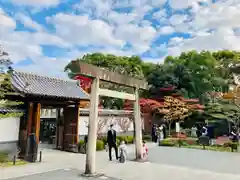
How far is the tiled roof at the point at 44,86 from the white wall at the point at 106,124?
244 cm

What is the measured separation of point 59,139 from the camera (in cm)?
1555

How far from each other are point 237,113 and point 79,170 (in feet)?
48.3

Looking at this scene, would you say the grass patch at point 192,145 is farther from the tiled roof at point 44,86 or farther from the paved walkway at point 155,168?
the tiled roof at point 44,86

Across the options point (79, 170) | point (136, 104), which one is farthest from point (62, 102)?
point (79, 170)

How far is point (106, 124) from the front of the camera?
1883cm

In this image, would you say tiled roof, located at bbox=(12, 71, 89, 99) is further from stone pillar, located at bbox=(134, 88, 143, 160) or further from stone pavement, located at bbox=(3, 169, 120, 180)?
stone pavement, located at bbox=(3, 169, 120, 180)

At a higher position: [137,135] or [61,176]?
[137,135]

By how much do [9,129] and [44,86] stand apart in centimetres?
330

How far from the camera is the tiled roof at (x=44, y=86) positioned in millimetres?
12055

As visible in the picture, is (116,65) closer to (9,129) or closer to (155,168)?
(9,129)

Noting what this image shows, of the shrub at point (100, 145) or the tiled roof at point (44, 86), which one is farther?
the shrub at point (100, 145)

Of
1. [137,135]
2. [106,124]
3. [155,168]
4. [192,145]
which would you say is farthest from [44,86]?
[192,145]

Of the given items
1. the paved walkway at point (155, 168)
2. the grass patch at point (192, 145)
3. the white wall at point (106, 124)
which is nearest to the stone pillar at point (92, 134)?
the paved walkway at point (155, 168)

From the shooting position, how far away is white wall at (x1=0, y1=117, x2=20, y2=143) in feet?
36.0
